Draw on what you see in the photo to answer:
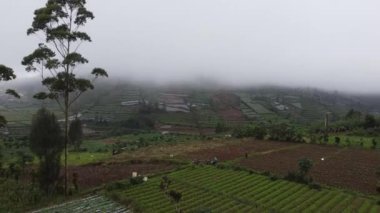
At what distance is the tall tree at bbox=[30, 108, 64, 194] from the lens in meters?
34.0

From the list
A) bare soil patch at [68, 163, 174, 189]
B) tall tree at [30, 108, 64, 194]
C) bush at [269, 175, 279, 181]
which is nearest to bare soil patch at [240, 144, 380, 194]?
bush at [269, 175, 279, 181]

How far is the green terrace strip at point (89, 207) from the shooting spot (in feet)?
102

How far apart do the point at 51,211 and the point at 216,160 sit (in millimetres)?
25377

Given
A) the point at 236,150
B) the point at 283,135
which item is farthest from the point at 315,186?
the point at 283,135

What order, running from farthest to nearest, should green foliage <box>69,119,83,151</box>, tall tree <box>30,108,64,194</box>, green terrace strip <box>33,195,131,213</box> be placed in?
green foliage <box>69,119,83,151</box> < tall tree <box>30,108,64,194</box> < green terrace strip <box>33,195,131,213</box>

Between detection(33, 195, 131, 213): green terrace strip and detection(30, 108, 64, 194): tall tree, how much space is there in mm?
2820

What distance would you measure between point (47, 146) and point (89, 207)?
19.9ft

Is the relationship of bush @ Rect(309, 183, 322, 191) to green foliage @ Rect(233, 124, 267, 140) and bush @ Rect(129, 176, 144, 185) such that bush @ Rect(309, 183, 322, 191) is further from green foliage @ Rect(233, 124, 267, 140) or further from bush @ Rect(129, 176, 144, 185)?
green foliage @ Rect(233, 124, 267, 140)

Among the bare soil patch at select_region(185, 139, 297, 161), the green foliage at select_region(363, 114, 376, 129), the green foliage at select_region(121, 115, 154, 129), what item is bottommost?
the green foliage at select_region(121, 115, 154, 129)

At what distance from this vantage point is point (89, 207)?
3231 cm

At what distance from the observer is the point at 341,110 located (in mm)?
182875

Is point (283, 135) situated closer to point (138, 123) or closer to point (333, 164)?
point (333, 164)

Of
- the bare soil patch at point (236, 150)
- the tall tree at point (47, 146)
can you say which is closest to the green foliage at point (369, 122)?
the bare soil patch at point (236, 150)

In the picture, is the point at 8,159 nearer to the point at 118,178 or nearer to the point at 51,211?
the point at 118,178
